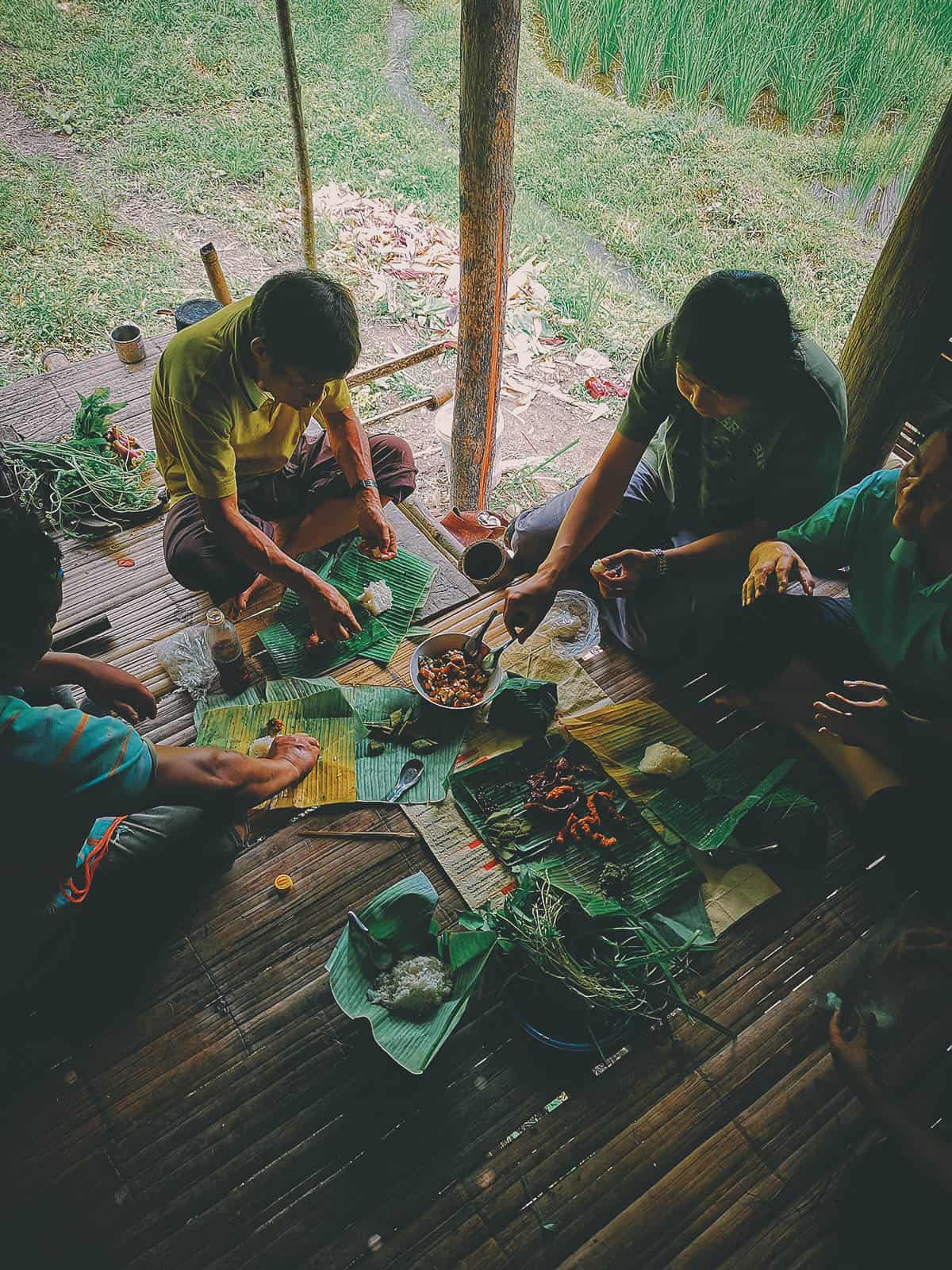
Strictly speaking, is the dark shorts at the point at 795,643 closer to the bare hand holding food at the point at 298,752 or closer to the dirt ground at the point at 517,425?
the bare hand holding food at the point at 298,752

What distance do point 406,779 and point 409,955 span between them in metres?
0.52

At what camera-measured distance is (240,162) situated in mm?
6871

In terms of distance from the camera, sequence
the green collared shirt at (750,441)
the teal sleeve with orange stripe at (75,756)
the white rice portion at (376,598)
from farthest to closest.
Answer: the white rice portion at (376,598)
the green collared shirt at (750,441)
the teal sleeve with orange stripe at (75,756)

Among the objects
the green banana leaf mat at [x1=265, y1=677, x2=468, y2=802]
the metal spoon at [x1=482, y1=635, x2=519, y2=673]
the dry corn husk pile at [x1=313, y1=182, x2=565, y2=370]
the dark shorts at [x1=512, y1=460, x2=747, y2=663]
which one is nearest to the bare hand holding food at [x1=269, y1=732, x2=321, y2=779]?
the green banana leaf mat at [x1=265, y1=677, x2=468, y2=802]

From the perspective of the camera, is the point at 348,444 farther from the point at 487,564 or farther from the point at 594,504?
the point at 594,504

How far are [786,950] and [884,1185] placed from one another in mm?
530

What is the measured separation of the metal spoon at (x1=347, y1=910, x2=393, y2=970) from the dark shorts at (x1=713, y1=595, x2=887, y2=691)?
4.65ft

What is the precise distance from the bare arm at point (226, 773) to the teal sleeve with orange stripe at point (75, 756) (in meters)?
0.08

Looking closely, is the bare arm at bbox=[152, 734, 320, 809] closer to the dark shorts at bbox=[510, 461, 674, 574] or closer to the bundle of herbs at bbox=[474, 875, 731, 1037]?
the bundle of herbs at bbox=[474, 875, 731, 1037]

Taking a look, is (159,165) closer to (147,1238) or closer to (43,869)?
(43,869)

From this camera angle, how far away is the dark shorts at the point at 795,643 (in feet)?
8.45

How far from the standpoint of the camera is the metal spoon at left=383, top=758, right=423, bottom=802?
233 centimetres

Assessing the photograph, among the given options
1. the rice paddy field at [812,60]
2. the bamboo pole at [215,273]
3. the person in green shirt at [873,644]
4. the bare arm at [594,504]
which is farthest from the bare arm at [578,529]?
the rice paddy field at [812,60]

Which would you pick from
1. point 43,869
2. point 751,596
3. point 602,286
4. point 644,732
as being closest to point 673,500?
point 751,596
